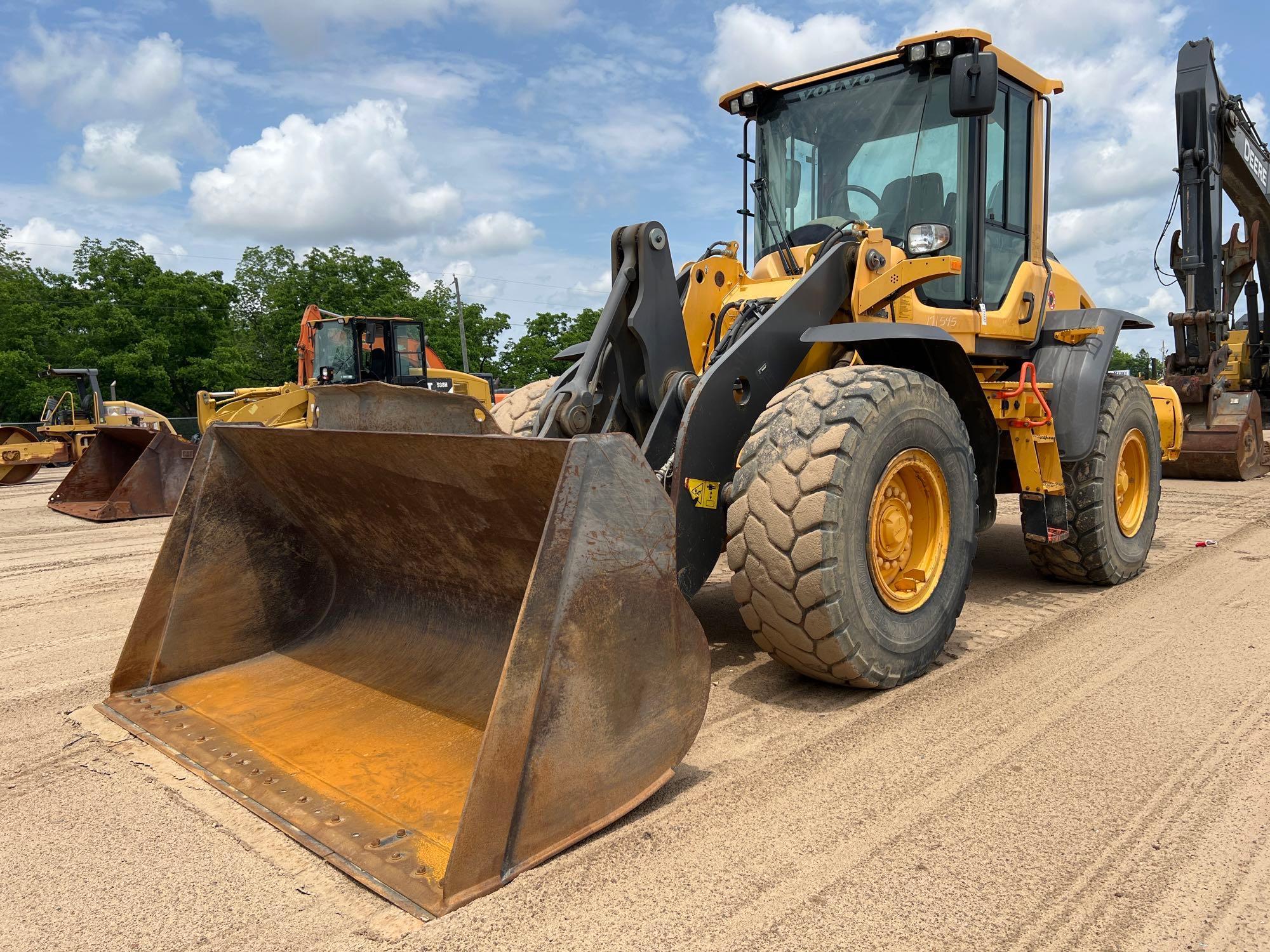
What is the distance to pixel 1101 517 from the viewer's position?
519cm

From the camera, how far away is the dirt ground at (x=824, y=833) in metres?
2.06

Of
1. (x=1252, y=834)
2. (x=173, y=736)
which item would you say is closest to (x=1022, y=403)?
(x=1252, y=834)

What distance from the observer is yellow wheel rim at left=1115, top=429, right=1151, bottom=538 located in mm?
5793

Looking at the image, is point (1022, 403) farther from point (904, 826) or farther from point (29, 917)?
point (29, 917)

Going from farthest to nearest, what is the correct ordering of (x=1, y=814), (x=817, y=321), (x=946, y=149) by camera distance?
(x=946, y=149), (x=817, y=321), (x=1, y=814)

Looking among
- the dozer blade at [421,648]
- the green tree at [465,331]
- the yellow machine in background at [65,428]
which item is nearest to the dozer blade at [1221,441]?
the dozer blade at [421,648]

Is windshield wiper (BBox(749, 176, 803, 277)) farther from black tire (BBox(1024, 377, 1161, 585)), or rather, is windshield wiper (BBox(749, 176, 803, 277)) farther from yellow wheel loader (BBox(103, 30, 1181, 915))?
black tire (BBox(1024, 377, 1161, 585))

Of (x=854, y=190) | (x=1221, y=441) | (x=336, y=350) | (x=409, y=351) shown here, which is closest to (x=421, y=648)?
(x=854, y=190)

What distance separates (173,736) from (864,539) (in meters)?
2.53

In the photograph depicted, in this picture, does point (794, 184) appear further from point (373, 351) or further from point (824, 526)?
point (373, 351)

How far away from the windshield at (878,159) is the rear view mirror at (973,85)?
1.62 ft

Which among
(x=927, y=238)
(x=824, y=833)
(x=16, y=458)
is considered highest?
(x=927, y=238)

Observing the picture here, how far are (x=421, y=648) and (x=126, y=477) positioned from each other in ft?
26.5

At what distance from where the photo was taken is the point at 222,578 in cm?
372
